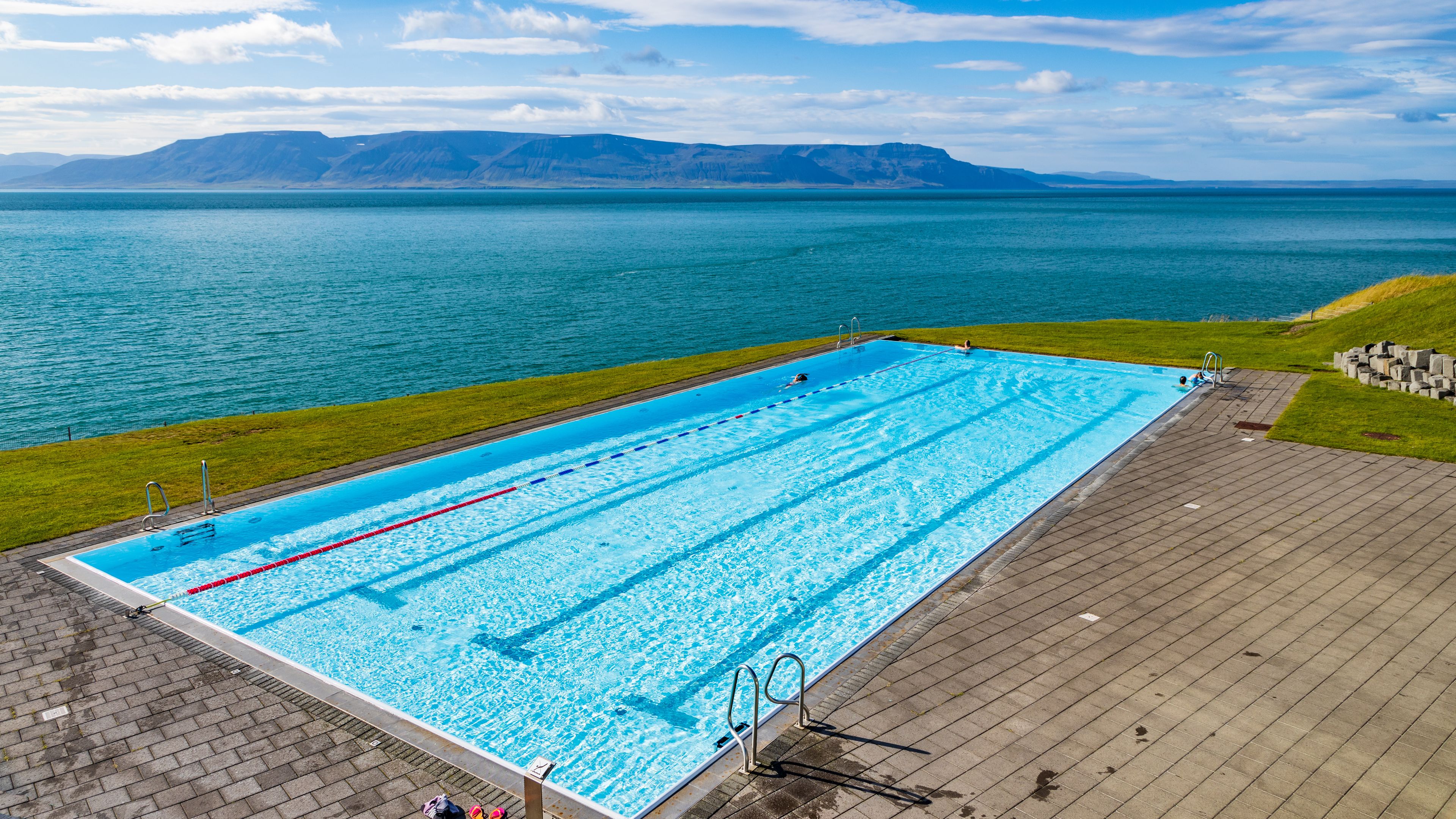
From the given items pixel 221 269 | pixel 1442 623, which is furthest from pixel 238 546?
pixel 221 269

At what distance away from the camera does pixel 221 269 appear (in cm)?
6353

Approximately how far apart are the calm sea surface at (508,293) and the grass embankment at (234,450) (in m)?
9.37

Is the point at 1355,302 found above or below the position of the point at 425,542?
above

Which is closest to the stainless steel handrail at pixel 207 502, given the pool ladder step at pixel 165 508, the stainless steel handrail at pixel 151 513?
the pool ladder step at pixel 165 508

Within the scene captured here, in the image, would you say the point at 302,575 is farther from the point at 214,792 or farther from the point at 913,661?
the point at 913,661

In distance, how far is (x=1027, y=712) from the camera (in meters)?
7.54

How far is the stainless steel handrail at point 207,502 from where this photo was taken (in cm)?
1240

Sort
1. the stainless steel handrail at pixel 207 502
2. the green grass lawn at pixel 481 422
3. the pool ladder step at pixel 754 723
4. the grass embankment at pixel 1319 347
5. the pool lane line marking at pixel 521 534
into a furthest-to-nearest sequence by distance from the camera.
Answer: the grass embankment at pixel 1319 347 < the green grass lawn at pixel 481 422 < the stainless steel handrail at pixel 207 502 < the pool lane line marking at pixel 521 534 < the pool ladder step at pixel 754 723

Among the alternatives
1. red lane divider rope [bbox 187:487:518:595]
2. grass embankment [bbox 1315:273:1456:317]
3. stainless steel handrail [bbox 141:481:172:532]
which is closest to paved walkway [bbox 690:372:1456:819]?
red lane divider rope [bbox 187:487:518:595]

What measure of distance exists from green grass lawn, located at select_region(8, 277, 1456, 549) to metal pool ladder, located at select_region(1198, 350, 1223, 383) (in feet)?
1.39

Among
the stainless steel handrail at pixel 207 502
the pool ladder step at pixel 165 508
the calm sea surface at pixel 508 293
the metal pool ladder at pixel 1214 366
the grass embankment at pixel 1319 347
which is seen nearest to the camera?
the pool ladder step at pixel 165 508

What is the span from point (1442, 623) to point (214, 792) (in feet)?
41.3

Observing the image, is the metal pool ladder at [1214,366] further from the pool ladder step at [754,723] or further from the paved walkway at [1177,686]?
the pool ladder step at [754,723]

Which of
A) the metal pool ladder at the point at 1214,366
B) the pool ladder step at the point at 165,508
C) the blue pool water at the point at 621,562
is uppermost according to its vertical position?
the metal pool ladder at the point at 1214,366
